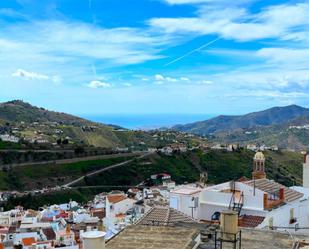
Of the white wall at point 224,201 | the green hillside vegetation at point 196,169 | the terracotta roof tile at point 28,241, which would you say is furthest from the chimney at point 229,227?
the green hillside vegetation at point 196,169

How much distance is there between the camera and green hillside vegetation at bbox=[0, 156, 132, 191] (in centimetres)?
7025

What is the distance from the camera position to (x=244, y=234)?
35.3 feet

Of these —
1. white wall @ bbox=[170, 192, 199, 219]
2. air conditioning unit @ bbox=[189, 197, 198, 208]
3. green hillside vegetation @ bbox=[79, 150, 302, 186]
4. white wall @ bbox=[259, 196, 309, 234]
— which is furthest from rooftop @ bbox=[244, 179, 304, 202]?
green hillside vegetation @ bbox=[79, 150, 302, 186]

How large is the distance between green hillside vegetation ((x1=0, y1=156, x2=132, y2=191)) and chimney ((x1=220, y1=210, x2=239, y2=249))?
64703 mm

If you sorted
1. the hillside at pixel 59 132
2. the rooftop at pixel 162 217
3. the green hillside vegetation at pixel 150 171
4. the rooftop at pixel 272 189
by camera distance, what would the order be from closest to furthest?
the rooftop at pixel 162 217 → the rooftop at pixel 272 189 → the green hillside vegetation at pixel 150 171 → the hillside at pixel 59 132

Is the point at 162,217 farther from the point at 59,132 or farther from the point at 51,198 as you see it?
the point at 59,132

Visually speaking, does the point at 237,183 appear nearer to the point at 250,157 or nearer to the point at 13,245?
the point at 13,245

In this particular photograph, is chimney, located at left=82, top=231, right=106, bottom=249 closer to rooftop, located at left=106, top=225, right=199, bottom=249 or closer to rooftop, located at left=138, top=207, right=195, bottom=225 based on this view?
rooftop, located at left=106, top=225, right=199, bottom=249

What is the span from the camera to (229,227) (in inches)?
316

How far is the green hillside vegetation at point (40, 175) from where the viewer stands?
230 feet

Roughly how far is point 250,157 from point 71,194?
48.0 meters

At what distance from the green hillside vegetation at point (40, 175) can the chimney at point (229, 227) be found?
→ 6470cm

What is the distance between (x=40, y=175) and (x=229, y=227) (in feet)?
227

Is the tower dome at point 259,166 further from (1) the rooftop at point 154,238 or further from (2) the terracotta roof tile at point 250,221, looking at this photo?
(1) the rooftop at point 154,238
